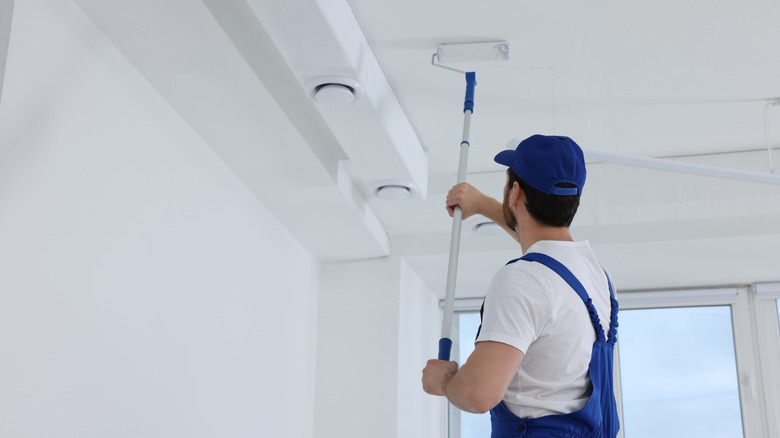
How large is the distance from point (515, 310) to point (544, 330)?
85 millimetres

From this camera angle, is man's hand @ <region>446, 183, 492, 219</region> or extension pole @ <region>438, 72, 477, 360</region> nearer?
extension pole @ <region>438, 72, 477, 360</region>

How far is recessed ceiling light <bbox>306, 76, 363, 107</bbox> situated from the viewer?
2.47 m

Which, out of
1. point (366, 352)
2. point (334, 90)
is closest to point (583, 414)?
point (334, 90)

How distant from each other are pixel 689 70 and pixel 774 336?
2.27 meters

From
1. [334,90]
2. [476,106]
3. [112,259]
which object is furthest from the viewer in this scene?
[476,106]

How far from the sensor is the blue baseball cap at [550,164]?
163 cm

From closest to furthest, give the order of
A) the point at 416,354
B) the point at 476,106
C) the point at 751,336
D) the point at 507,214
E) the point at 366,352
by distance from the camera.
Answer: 1. the point at 507,214
2. the point at 476,106
3. the point at 366,352
4. the point at 416,354
5. the point at 751,336

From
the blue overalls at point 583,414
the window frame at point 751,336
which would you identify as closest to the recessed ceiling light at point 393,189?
the blue overalls at point 583,414

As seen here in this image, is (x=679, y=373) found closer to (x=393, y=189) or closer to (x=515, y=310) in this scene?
(x=393, y=189)

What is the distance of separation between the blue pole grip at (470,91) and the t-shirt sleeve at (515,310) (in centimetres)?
100

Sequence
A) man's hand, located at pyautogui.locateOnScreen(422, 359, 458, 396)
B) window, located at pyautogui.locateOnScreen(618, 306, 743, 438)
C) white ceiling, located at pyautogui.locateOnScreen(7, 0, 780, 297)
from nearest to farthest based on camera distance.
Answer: man's hand, located at pyautogui.locateOnScreen(422, 359, 458, 396) → white ceiling, located at pyautogui.locateOnScreen(7, 0, 780, 297) → window, located at pyautogui.locateOnScreen(618, 306, 743, 438)

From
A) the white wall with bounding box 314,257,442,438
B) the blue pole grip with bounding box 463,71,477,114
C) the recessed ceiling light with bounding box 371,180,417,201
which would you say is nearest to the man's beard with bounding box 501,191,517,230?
the blue pole grip with bounding box 463,71,477,114

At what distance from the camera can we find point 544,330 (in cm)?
151

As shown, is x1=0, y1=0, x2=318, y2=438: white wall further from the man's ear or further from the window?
the window
